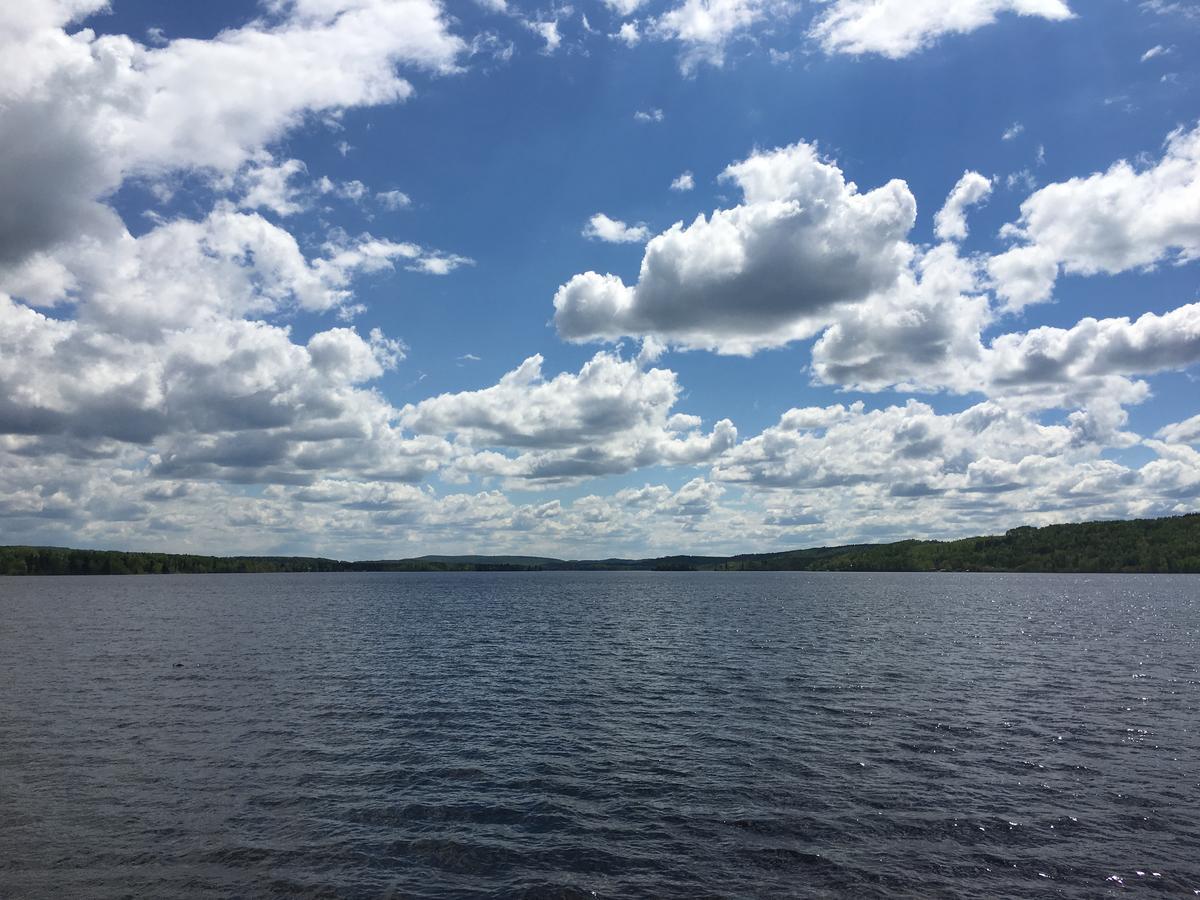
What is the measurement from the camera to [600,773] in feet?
124

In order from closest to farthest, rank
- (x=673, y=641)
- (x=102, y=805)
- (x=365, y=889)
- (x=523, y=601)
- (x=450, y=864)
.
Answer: (x=365, y=889), (x=450, y=864), (x=102, y=805), (x=673, y=641), (x=523, y=601)

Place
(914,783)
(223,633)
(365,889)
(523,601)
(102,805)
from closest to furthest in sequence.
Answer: (365,889) < (102,805) < (914,783) < (223,633) < (523,601)

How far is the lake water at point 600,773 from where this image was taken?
1043 inches

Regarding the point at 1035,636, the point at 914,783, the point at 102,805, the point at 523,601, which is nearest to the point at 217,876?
the point at 102,805

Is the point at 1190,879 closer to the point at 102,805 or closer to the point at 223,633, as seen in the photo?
the point at 102,805

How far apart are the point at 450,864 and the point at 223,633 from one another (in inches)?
3521

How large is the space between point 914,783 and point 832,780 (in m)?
3.96

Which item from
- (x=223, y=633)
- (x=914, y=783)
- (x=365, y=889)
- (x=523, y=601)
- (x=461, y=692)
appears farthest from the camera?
(x=523, y=601)

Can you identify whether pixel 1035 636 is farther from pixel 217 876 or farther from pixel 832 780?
pixel 217 876

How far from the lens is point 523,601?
19138 centimetres

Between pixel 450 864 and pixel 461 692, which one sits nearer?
pixel 450 864

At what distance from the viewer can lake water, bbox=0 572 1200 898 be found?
26.5m

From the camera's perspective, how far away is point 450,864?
27422mm

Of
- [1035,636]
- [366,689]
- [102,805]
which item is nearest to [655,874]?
[102,805]
